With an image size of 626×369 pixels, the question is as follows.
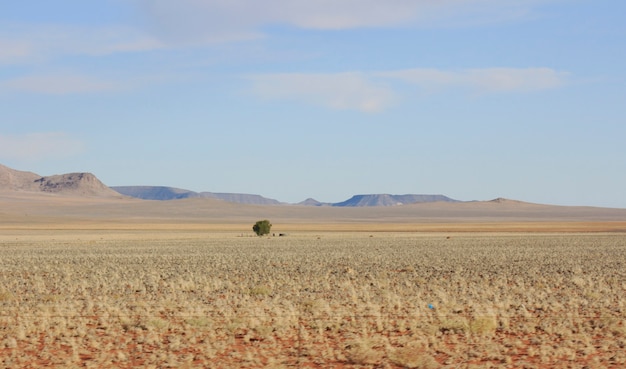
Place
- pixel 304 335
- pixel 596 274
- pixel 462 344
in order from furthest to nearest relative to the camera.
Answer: pixel 596 274 < pixel 304 335 < pixel 462 344

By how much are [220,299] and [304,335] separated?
6915 millimetres

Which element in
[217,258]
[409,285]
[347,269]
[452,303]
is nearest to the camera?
[452,303]

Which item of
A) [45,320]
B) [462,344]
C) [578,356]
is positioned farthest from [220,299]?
[578,356]

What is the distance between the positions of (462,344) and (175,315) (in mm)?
7380

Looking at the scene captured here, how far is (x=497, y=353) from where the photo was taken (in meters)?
14.9

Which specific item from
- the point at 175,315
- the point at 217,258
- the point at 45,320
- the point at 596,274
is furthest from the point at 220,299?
the point at 217,258

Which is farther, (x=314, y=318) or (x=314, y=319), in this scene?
(x=314, y=318)

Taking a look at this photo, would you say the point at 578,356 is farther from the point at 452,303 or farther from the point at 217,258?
the point at 217,258

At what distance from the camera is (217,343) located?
52.2 ft

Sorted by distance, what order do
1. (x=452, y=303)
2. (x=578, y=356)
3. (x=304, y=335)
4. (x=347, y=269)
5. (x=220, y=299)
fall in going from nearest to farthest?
(x=578, y=356) → (x=304, y=335) → (x=452, y=303) → (x=220, y=299) → (x=347, y=269)

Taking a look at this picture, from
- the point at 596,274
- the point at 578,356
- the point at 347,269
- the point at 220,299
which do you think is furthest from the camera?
the point at 347,269

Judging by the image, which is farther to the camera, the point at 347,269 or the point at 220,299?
the point at 347,269

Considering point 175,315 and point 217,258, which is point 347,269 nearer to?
point 217,258

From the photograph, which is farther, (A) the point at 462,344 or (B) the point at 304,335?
(B) the point at 304,335
